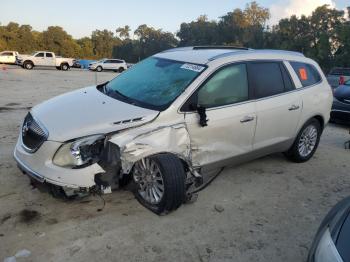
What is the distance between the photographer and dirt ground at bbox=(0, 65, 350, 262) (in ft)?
12.1

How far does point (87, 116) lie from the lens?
170 inches

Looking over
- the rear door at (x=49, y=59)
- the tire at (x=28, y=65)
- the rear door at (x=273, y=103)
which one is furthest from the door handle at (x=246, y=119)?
the rear door at (x=49, y=59)

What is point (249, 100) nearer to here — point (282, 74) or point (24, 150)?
point (282, 74)

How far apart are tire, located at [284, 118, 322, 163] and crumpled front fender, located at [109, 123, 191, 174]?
2.31m

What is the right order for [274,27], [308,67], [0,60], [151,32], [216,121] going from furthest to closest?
[151,32] → [274,27] → [0,60] → [308,67] → [216,121]

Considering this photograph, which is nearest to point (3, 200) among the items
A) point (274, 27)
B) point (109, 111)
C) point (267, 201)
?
point (109, 111)

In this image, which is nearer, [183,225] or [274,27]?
[183,225]

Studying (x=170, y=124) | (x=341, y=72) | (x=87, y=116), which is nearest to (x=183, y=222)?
(x=170, y=124)

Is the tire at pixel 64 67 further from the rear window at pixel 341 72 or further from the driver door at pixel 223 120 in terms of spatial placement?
the driver door at pixel 223 120

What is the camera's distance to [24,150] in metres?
4.37

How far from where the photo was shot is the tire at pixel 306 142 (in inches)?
Answer: 241

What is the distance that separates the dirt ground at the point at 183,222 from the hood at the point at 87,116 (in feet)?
2.90

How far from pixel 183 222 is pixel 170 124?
3.43ft

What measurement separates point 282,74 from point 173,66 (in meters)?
1.62
